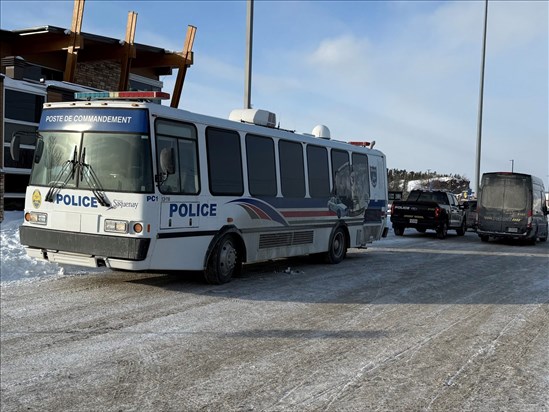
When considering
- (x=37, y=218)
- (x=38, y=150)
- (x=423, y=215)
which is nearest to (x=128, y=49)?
(x=38, y=150)

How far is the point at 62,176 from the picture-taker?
838cm

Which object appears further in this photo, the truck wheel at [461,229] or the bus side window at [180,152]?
the truck wheel at [461,229]

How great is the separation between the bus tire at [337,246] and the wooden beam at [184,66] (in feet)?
34.6

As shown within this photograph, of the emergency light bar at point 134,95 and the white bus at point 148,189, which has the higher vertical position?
the emergency light bar at point 134,95

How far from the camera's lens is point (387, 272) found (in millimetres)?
11508

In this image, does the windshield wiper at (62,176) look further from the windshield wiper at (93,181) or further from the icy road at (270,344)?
the icy road at (270,344)

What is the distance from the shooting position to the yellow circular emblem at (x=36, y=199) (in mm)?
8510

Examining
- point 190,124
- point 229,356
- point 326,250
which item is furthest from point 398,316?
point 326,250

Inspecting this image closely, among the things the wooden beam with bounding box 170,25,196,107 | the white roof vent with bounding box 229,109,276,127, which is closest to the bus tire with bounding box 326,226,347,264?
the white roof vent with bounding box 229,109,276,127

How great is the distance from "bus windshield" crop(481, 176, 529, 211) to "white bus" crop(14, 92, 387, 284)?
14192 mm

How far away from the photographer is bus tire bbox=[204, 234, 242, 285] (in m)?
9.09

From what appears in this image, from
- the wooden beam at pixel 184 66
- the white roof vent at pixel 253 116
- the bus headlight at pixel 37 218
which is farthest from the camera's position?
the wooden beam at pixel 184 66

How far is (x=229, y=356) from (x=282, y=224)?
5403mm

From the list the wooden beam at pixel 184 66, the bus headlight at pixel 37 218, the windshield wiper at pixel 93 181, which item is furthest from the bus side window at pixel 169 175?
the wooden beam at pixel 184 66
